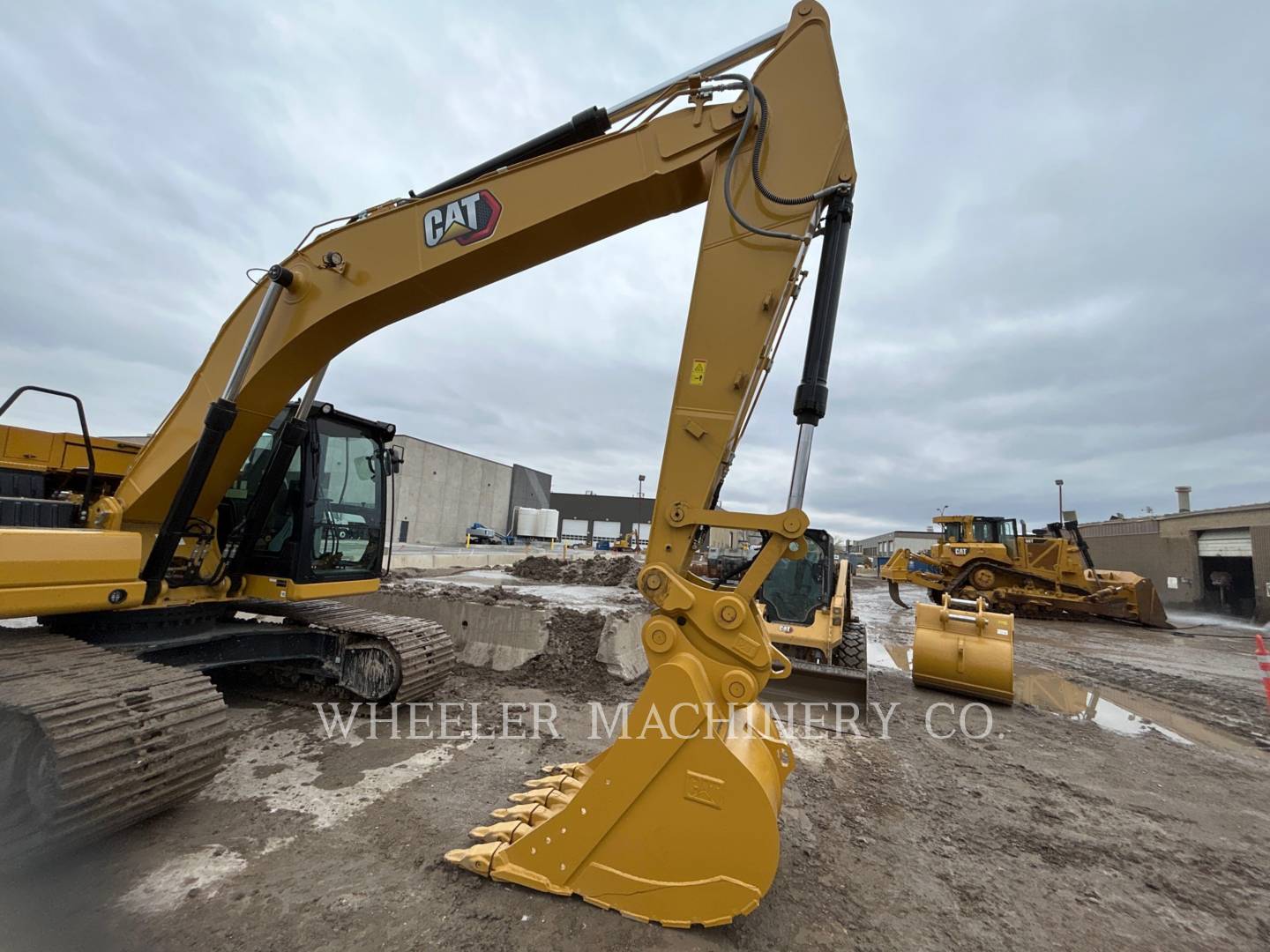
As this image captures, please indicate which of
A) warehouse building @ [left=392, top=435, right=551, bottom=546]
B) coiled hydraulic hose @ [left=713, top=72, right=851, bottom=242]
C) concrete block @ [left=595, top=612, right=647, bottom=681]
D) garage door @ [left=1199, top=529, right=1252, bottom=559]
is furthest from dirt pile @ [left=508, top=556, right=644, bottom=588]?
garage door @ [left=1199, top=529, right=1252, bottom=559]

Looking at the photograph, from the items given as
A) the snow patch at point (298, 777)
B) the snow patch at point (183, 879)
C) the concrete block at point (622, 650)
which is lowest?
the snow patch at point (183, 879)

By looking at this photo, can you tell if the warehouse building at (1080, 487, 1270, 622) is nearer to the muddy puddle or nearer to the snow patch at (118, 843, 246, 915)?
the muddy puddle

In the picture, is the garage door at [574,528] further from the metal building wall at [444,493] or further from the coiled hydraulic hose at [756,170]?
the coiled hydraulic hose at [756,170]

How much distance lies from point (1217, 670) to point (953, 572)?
7476mm

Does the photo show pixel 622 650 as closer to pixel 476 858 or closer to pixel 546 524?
pixel 476 858

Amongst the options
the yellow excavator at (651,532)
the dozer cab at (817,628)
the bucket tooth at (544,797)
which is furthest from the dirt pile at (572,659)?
the bucket tooth at (544,797)

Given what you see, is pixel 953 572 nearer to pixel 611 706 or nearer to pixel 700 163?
pixel 611 706

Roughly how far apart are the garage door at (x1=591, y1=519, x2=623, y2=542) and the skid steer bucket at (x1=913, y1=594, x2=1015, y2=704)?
151 feet

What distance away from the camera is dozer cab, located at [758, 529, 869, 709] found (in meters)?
5.73

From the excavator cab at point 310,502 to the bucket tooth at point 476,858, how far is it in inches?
108

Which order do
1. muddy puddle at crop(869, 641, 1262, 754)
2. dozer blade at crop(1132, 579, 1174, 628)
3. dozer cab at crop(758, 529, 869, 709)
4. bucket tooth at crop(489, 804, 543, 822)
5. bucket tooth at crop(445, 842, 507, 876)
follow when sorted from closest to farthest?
bucket tooth at crop(445, 842, 507, 876)
bucket tooth at crop(489, 804, 543, 822)
muddy puddle at crop(869, 641, 1262, 754)
dozer cab at crop(758, 529, 869, 709)
dozer blade at crop(1132, 579, 1174, 628)

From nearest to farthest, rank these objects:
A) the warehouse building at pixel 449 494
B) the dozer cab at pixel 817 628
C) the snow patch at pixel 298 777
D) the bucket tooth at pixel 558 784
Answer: the bucket tooth at pixel 558 784, the snow patch at pixel 298 777, the dozer cab at pixel 817 628, the warehouse building at pixel 449 494

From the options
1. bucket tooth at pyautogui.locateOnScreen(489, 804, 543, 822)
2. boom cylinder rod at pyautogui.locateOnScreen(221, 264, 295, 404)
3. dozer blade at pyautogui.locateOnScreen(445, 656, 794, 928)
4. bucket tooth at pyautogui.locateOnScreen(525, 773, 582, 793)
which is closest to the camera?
dozer blade at pyautogui.locateOnScreen(445, 656, 794, 928)

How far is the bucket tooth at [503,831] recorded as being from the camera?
2.75 metres
